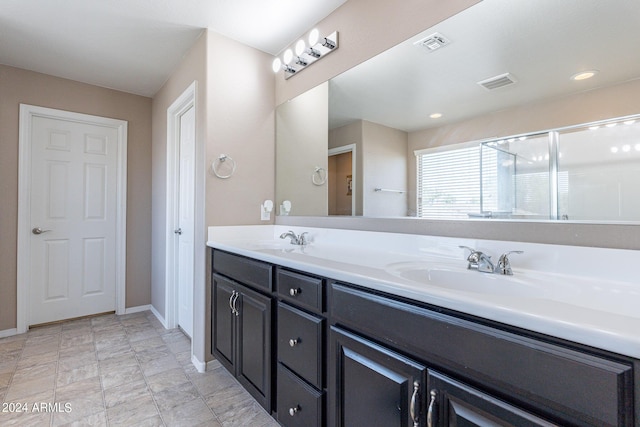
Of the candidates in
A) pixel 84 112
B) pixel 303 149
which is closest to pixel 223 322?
pixel 303 149

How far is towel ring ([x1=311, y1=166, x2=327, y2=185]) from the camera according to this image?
6.71 feet

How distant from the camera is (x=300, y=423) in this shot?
122 cm

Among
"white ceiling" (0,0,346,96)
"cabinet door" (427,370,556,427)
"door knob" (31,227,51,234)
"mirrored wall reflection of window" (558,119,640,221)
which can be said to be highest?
"white ceiling" (0,0,346,96)

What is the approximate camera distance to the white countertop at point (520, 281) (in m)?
0.56

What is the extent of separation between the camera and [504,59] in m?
1.18

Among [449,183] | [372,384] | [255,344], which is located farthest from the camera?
[255,344]

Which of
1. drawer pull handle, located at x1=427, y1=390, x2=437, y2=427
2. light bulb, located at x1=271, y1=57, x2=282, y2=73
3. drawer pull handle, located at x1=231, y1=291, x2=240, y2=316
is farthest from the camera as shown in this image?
light bulb, located at x1=271, y1=57, x2=282, y2=73

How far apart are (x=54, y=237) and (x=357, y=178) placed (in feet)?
9.80

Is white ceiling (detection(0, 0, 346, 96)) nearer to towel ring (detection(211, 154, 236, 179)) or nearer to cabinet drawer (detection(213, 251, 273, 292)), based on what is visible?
towel ring (detection(211, 154, 236, 179))

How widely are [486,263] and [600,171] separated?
1.49 ft

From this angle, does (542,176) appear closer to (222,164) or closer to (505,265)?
(505,265)

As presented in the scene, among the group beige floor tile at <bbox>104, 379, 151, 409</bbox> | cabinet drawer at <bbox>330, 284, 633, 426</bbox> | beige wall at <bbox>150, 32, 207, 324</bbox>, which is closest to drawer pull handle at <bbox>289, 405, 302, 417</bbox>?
cabinet drawer at <bbox>330, 284, 633, 426</bbox>

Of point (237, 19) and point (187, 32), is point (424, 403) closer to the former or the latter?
point (237, 19)

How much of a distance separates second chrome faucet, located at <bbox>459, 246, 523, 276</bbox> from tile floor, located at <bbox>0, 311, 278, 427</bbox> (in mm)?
1280
